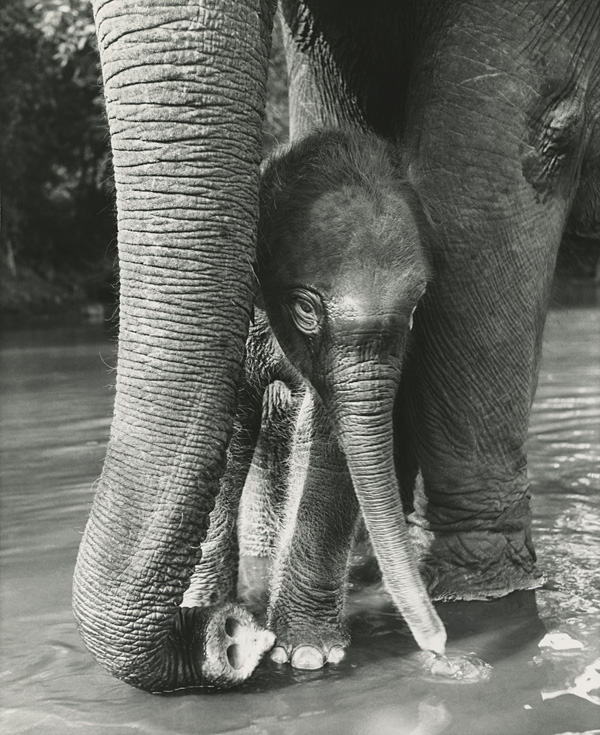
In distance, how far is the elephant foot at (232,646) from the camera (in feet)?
10.5

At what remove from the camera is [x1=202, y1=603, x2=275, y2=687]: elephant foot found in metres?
3.19

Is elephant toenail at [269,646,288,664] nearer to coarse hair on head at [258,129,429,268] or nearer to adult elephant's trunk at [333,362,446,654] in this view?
adult elephant's trunk at [333,362,446,654]

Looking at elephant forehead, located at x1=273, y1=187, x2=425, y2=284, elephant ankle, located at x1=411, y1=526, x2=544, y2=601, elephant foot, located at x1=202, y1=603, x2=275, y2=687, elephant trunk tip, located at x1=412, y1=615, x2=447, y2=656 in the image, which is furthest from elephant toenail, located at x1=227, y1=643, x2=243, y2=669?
elephant ankle, located at x1=411, y1=526, x2=544, y2=601

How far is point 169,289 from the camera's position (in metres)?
2.88

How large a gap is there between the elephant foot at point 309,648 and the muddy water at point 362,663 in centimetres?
5

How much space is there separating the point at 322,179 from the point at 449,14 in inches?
34.4

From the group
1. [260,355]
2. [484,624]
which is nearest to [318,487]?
[260,355]

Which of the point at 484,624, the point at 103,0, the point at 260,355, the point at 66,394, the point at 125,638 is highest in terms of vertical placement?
the point at 103,0

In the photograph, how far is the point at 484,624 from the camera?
13.1 feet

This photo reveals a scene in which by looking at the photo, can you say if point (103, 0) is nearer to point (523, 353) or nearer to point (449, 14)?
point (449, 14)

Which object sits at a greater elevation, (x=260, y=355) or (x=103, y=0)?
(x=103, y=0)

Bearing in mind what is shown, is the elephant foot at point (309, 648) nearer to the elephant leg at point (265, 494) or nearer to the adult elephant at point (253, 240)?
the adult elephant at point (253, 240)

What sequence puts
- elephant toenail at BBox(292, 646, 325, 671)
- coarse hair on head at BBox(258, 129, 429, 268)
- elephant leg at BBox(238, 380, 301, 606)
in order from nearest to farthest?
coarse hair on head at BBox(258, 129, 429, 268) < elephant toenail at BBox(292, 646, 325, 671) < elephant leg at BBox(238, 380, 301, 606)

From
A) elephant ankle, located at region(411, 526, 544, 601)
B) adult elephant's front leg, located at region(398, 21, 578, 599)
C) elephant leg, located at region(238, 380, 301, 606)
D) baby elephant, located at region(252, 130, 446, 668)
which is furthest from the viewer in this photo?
elephant leg, located at region(238, 380, 301, 606)
